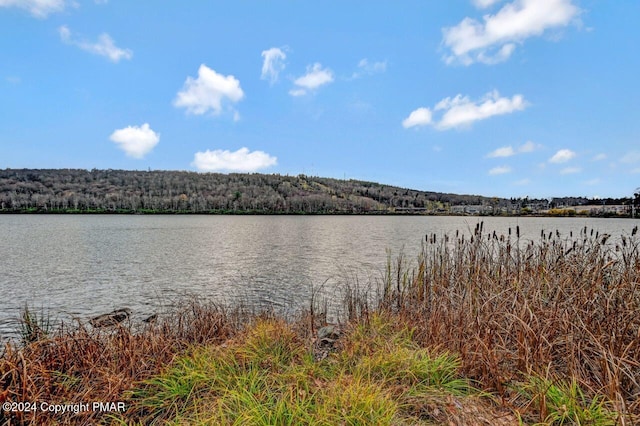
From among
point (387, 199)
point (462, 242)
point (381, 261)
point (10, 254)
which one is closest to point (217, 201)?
point (387, 199)

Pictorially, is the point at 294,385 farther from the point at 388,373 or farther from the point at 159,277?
the point at 159,277

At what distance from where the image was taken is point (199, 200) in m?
162

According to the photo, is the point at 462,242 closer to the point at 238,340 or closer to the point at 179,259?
the point at 238,340

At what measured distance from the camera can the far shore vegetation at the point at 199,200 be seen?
150 meters

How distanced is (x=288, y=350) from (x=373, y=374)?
185 centimetres

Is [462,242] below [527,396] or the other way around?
the other way around

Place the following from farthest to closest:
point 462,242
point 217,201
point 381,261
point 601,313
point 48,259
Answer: point 217,201
point 48,259
point 381,261
point 462,242
point 601,313

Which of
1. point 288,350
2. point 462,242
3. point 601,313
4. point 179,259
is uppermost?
point 462,242

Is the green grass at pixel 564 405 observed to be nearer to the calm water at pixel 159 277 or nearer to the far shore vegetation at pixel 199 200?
the calm water at pixel 159 277

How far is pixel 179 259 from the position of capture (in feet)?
87.1

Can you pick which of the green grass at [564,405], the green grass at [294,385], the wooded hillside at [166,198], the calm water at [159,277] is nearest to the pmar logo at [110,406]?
the green grass at [294,385]

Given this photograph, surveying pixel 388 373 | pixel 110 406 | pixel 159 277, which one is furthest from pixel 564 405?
pixel 159 277

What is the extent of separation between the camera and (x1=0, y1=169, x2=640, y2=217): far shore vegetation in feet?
491

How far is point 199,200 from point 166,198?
16.7 meters
